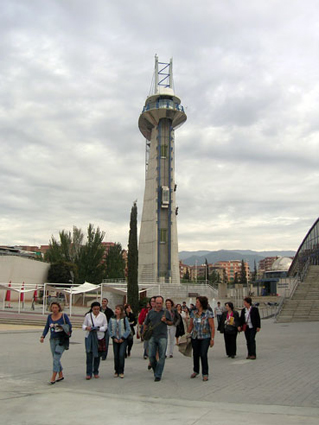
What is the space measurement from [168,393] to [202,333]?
1.38 meters

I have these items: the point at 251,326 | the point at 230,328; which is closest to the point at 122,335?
the point at 230,328

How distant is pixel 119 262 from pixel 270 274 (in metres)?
33.3

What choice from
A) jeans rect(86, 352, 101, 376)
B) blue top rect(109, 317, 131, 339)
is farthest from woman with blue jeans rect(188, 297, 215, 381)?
jeans rect(86, 352, 101, 376)

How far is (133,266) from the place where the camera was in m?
29.1

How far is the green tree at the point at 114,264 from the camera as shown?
54.1 meters

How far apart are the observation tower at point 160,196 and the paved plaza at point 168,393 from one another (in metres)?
33.7

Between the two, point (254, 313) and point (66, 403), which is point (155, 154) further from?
point (66, 403)

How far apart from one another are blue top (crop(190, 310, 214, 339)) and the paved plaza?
76cm

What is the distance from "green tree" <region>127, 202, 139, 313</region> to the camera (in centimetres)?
2709

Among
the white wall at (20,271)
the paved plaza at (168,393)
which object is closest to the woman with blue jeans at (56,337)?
the paved plaza at (168,393)

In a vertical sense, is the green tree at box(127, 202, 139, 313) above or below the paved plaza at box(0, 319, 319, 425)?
above

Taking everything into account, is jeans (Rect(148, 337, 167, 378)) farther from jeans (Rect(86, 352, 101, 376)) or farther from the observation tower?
the observation tower

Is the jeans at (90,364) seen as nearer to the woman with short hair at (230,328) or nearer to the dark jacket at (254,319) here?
the woman with short hair at (230,328)

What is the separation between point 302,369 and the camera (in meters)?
7.87
